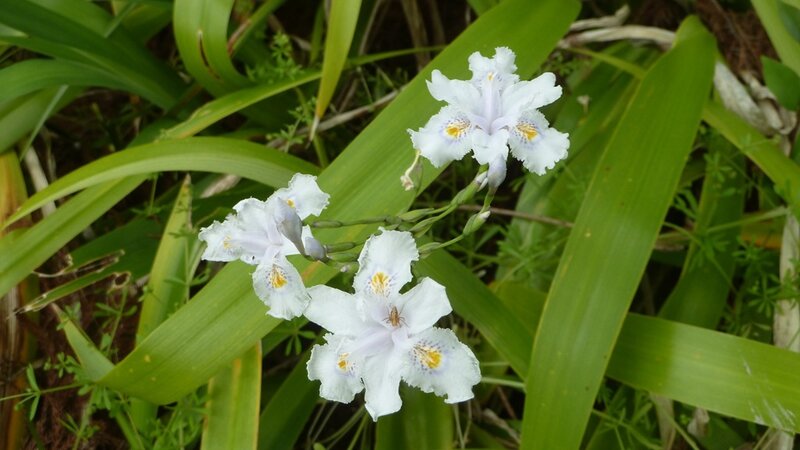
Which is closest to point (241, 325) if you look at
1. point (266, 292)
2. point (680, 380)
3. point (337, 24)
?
point (266, 292)

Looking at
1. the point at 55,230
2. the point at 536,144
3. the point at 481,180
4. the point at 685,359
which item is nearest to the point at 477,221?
the point at 481,180

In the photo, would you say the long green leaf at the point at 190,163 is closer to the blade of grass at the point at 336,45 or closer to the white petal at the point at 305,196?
the blade of grass at the point at 336,45

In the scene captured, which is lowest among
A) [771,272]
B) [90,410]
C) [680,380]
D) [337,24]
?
[771,272]

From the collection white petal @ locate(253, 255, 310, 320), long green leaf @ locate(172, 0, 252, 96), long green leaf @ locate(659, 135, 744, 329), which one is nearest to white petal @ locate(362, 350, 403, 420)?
white petal @ locate(253, 255, 310, 320)

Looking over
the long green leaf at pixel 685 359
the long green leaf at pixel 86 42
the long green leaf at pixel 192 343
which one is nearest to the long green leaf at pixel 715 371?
the long green leaf at pixel 685 359

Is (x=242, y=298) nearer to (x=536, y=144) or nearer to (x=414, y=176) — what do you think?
(x=414, y=176)

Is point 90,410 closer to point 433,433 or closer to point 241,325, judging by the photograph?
point 241,325
